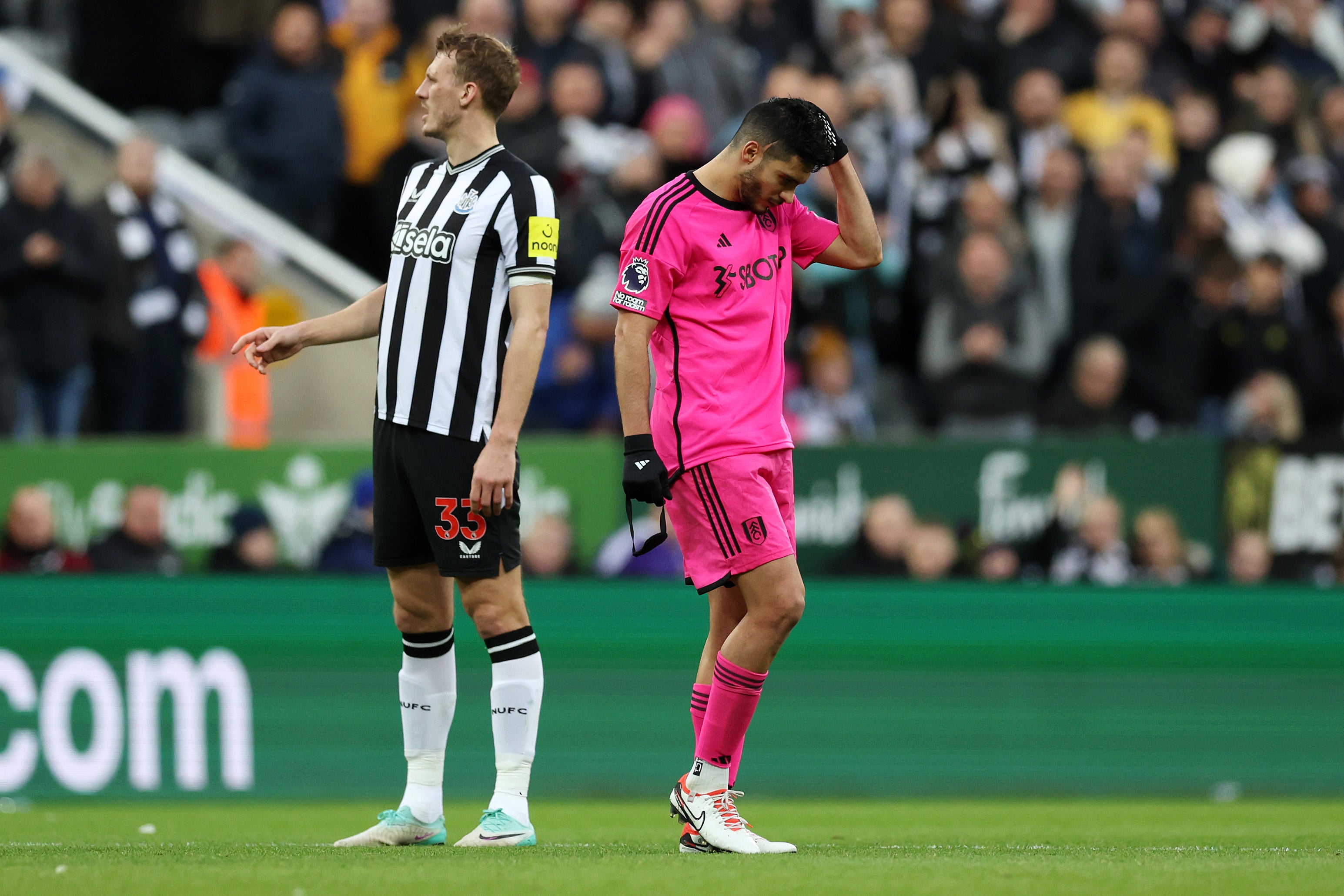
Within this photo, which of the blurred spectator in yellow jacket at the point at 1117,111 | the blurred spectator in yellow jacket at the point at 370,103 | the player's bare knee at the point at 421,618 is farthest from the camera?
the blurred spectator in yellow jacket at the point at 1117,111

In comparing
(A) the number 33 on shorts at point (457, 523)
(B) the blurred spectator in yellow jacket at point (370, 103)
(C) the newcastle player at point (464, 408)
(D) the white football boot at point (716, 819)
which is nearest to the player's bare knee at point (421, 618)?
(C) the newcastle player at point (464, 408)

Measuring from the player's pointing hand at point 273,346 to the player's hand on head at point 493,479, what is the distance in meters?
0.85

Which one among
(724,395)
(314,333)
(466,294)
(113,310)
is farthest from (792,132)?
(113,310)

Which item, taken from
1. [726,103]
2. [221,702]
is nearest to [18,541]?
[221,702]

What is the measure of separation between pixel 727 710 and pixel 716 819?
34cm

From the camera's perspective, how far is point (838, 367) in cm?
1116

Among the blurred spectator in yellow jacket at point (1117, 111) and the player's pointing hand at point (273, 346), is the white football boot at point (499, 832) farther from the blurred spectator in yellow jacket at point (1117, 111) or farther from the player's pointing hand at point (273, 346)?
the blurred spectator in yellow jacket at point (1117, 111)

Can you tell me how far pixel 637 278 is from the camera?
5.56m

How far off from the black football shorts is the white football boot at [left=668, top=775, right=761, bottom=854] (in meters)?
0.93

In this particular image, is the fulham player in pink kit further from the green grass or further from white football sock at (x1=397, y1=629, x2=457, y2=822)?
white football sock at (x1=397, y1=629, x2=457, y2=822)

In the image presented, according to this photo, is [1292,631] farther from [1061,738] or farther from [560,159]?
[560,159]

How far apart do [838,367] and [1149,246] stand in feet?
8.43

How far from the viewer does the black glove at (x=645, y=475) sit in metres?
5.41

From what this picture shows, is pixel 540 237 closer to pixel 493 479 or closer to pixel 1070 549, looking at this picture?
pixel 493 479
